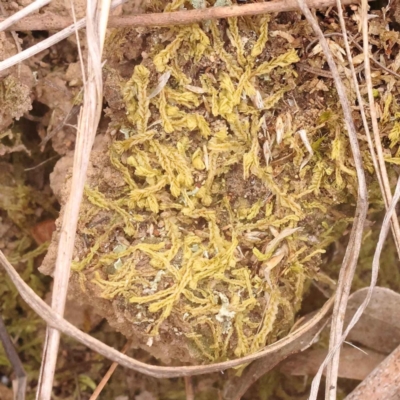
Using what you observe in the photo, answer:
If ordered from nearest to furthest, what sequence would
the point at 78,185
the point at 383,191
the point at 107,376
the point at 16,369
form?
1. the point at 78,185
2. the point at 383,191
3. the point at 16,369
4. the point at 107,376


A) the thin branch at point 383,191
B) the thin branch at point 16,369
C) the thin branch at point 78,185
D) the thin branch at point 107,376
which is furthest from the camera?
the thin branch at point 107,376

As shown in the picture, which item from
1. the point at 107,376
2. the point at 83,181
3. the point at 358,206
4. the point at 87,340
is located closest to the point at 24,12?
the point at 83,181

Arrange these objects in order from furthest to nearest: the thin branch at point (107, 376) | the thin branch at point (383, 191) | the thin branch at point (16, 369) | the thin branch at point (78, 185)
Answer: the thin branch at point (107, 376) → the thin branch at point (16, 369) → the thin branch at point (383, 191) → the thin branch at point (78, 185)

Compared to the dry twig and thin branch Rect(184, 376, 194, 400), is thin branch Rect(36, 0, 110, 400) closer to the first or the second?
thin branch Rect(184, 376, 194, 400)

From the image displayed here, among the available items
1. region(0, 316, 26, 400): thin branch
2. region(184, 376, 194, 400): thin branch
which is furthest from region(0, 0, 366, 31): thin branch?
region(184, 376, 194, 400): thin branch

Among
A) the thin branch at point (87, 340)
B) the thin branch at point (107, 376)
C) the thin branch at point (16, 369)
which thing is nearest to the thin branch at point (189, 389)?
the thin branch at point (107, 376)

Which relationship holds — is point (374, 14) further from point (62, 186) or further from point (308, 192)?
point (62, 186)

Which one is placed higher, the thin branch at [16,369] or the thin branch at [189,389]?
the thin branch at [16,369]

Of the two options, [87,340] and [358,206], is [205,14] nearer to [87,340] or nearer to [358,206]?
[358,206]

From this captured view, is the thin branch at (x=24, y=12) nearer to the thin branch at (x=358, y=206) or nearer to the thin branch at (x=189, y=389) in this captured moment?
the thin branch at (x=358, y=206)
